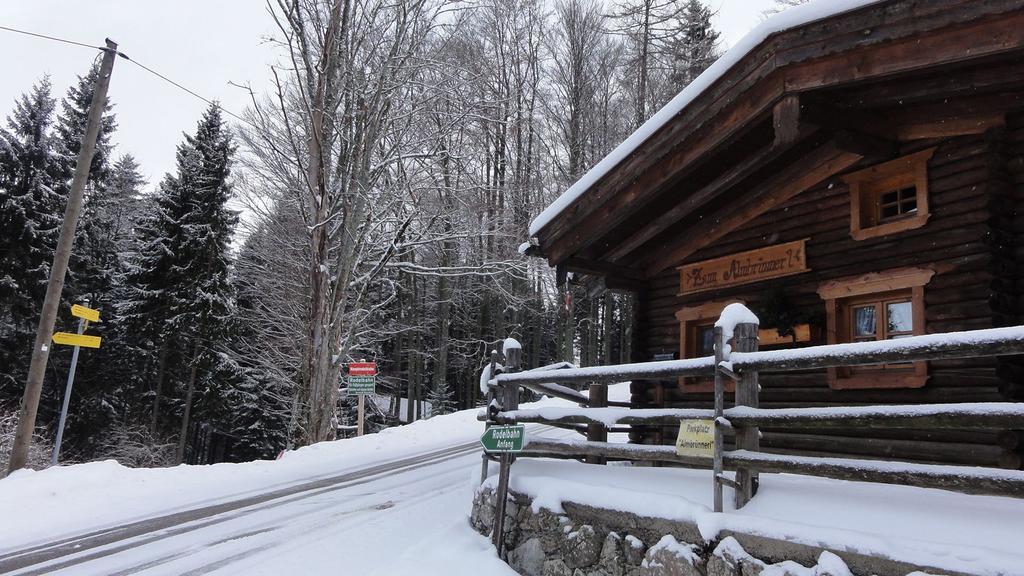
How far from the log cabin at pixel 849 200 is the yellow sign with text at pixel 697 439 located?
8.79 feet

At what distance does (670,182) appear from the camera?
7.55m

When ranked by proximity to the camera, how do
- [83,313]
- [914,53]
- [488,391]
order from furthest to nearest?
[83,313]
[488,391]
[914,53]

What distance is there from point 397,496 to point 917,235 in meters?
7.41

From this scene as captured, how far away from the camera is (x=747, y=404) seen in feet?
14.9

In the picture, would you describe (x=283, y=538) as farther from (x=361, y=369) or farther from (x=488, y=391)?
(x=361, y=369)

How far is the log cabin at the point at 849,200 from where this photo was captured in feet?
18.4

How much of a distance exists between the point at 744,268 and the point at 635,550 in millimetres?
4506

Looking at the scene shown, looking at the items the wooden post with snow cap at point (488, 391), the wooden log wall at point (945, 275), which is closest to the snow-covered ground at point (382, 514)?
the wooden post with snow cap at point (488, 391)

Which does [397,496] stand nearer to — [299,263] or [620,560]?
[620,560]

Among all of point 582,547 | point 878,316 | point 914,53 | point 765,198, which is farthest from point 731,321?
point 765,198

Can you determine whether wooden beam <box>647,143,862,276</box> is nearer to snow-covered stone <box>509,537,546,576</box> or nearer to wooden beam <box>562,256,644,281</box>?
wooden beam <box>562,256,644,281</box>

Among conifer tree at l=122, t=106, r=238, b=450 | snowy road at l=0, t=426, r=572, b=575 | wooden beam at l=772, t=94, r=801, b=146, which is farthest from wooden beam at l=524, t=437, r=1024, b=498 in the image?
conifer tree at l=122, t=106, r=238, b=450

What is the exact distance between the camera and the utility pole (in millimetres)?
10625

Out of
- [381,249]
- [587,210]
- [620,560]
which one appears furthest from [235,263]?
[620,560]
